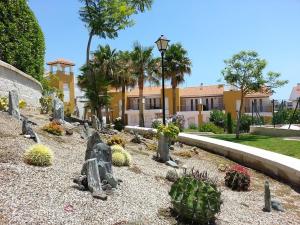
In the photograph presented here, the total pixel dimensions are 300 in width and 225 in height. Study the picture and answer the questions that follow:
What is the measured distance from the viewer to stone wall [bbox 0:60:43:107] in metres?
18.8

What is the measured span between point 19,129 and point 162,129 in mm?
4718

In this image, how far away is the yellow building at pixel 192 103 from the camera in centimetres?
6166

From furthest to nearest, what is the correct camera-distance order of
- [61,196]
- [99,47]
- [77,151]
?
[99,47] → [77,151] → [61,196]

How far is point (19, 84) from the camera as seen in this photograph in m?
21.3

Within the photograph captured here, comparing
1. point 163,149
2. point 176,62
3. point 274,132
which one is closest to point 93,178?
point 163,149

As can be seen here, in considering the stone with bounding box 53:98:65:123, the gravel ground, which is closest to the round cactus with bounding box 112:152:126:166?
the gravel ground

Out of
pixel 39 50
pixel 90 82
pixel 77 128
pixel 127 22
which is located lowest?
pixel 77 128

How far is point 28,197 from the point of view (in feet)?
24.4

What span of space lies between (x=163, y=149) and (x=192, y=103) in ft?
170

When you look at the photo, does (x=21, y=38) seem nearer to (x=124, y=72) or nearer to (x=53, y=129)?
(x=53, y=129)

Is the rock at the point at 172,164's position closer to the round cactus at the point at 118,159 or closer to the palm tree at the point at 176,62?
the round cactus at the point at 118,159

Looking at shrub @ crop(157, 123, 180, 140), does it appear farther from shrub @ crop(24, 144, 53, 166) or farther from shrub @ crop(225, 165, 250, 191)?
shrub @ crop(24, 144, 53, 166)

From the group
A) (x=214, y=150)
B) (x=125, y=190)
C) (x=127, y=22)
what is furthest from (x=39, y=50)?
(x=125, y=190)

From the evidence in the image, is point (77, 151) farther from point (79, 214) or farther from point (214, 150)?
point (214, 150)
